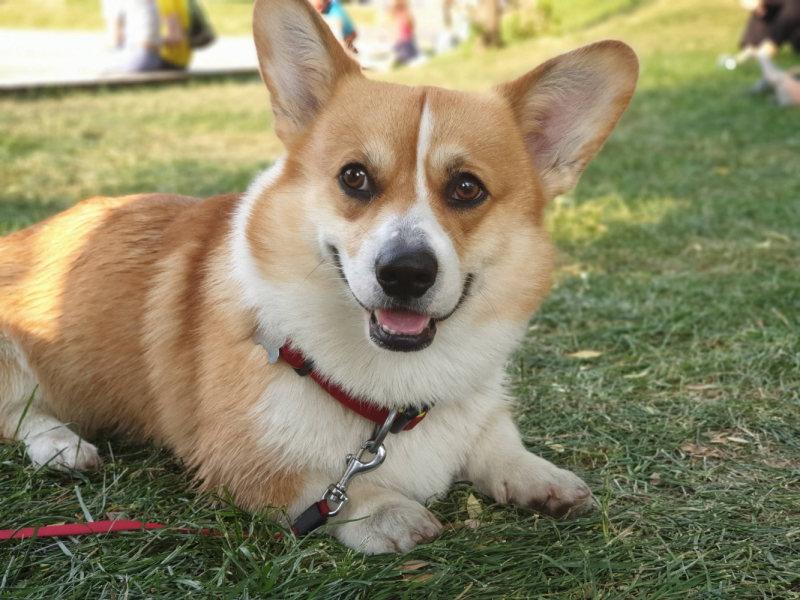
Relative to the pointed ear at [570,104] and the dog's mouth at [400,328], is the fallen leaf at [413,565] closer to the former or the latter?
the dog's mouth at [400,328]

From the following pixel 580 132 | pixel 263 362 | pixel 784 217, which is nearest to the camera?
pixel 263 362

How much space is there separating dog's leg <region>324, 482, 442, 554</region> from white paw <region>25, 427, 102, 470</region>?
2.55ft

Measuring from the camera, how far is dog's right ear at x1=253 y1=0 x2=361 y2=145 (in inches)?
81.0

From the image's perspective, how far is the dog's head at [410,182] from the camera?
184cm

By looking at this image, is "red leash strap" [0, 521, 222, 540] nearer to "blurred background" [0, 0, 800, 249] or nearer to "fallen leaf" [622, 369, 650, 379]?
"fallen leaf" [622, 369, 650, 379]

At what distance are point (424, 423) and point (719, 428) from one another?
1010 mm

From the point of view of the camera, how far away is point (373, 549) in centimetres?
176

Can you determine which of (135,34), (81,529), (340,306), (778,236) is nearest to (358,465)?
(340,306)

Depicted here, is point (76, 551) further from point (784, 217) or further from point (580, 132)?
point (784, 217)

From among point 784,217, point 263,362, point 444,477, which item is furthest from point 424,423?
point 784,217

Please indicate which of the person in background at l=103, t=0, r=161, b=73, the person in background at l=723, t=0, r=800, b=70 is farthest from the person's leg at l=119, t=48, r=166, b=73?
the person in background at l=723, t=0, r=800, b=70

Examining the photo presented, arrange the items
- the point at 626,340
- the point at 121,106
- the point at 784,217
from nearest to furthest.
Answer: the point at 626,340
the point at 784,217
the point at 121,106

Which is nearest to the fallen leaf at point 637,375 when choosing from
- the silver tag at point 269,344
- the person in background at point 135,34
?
the silver tag at point 269,344

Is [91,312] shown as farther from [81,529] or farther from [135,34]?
[135,34]
